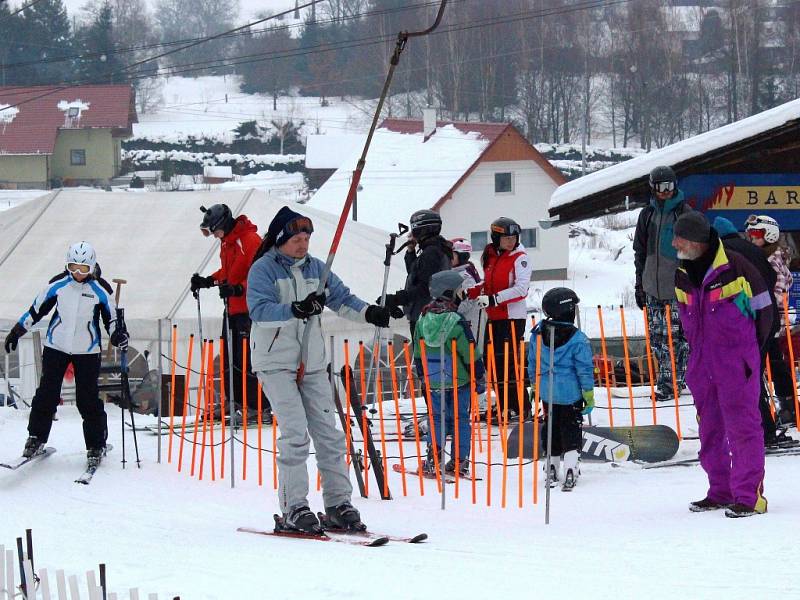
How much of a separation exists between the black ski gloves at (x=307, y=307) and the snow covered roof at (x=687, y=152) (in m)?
5.07

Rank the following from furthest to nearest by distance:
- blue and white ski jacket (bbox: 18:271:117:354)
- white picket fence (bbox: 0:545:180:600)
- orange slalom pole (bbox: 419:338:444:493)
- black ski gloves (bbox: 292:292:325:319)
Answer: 1. blue and white ski jacket (bbox: 18:271:117:354)
2. orange slalom pole (bbox: 419:338:444:493)
3. black ski gloves (bbox: 292:292:325:319)
4. white picket fence (bbox: 0:545:180:600)

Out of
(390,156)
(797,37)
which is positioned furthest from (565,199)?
(797,37)

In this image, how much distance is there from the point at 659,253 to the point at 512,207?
114ft

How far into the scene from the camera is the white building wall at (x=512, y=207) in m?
40.8

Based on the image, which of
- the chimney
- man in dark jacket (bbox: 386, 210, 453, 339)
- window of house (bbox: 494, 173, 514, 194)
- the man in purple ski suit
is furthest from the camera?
the chimney

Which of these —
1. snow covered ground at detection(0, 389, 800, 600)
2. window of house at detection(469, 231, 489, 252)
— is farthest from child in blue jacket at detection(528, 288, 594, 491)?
window of house at detection(469, 231, 489, 252)

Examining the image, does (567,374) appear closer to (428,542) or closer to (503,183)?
(428,542)

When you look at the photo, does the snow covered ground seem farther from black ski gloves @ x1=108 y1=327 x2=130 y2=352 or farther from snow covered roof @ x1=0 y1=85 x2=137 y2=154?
snow covered roof @ x1=0 y1=85 x2=137 y2=154

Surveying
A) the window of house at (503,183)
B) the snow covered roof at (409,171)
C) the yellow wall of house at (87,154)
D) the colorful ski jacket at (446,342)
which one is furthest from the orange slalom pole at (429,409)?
the yellow wall of house at (87,154)

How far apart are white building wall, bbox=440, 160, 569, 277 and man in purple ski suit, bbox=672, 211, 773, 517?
3376 cm

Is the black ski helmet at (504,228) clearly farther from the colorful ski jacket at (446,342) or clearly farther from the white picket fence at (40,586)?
the white picket fence at (40,586)

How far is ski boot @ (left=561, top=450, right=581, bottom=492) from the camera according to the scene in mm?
7355

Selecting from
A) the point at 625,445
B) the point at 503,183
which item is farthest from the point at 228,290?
the point at 503,183

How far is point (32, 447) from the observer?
823 cm
